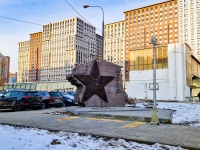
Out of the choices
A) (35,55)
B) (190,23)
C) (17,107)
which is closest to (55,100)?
(17,107)

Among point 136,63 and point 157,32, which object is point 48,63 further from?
point 136,63

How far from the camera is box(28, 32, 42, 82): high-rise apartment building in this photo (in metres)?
162

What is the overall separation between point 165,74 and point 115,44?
115139mm

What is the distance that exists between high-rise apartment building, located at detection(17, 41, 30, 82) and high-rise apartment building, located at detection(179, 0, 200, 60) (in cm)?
10704

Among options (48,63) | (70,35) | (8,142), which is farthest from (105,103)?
(48,63)

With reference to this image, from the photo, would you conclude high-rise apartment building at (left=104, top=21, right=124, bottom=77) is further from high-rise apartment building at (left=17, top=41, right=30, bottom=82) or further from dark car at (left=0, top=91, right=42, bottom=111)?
dark car at (left=0, top=91, right=42, bottom=111)

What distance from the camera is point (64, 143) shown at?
6.18 meters

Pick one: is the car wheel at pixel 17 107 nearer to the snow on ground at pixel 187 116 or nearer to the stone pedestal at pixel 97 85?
→ the stone pedestal at pixel 97 85

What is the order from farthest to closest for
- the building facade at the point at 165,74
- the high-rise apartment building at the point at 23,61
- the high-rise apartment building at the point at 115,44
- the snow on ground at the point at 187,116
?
the high-rise apartment building at the point at 23,61 → the high-rise apartment building at the point at 115,44 → the building facade at the point at 165,74 → the snow on ground at the point at 187,116

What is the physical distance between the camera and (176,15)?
121 m

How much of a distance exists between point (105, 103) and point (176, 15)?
117m

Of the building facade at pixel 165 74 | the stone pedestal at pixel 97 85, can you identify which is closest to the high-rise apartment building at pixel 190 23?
the building facade at pixel 165 74

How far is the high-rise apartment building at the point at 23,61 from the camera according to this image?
16712 cm

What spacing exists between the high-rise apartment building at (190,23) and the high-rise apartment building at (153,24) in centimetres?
304
